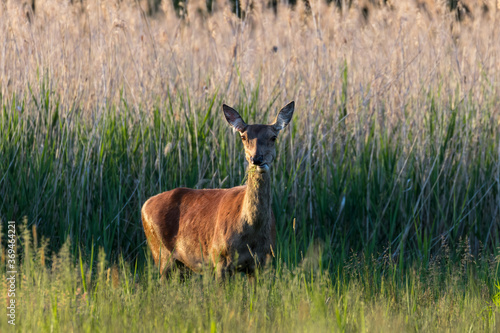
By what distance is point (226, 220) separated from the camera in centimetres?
418

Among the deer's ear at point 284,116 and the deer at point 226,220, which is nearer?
the deer at point 226,220

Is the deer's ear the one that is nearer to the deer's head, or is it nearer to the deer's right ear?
the deer's head

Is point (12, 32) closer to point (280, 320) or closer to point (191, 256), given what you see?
point (191, 256)

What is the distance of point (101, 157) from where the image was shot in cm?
523

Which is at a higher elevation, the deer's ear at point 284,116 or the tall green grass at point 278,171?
the deer's ear at point 284,116

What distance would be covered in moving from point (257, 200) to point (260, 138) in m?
0.40

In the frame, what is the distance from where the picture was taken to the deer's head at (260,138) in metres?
3.73

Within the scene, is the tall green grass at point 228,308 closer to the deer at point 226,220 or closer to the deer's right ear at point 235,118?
the deer at point 226,220

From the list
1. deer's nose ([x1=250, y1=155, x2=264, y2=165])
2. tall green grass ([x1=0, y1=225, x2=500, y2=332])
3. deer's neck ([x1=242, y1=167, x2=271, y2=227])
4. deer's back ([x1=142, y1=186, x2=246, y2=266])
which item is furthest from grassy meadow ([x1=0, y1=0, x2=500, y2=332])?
deer's nose ([x1=250, y1=155, x2=264, y2=165])

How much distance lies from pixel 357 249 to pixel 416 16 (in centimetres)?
274

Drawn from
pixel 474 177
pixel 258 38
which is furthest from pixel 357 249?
pixel 258 38

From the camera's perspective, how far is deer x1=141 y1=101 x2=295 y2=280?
3938mm

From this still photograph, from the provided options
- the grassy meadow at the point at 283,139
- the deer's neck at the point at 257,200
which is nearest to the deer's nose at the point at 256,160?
the deer's neck at the point at 257,200

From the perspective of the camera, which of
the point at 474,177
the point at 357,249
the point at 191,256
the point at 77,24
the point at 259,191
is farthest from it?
the point at 77,24
